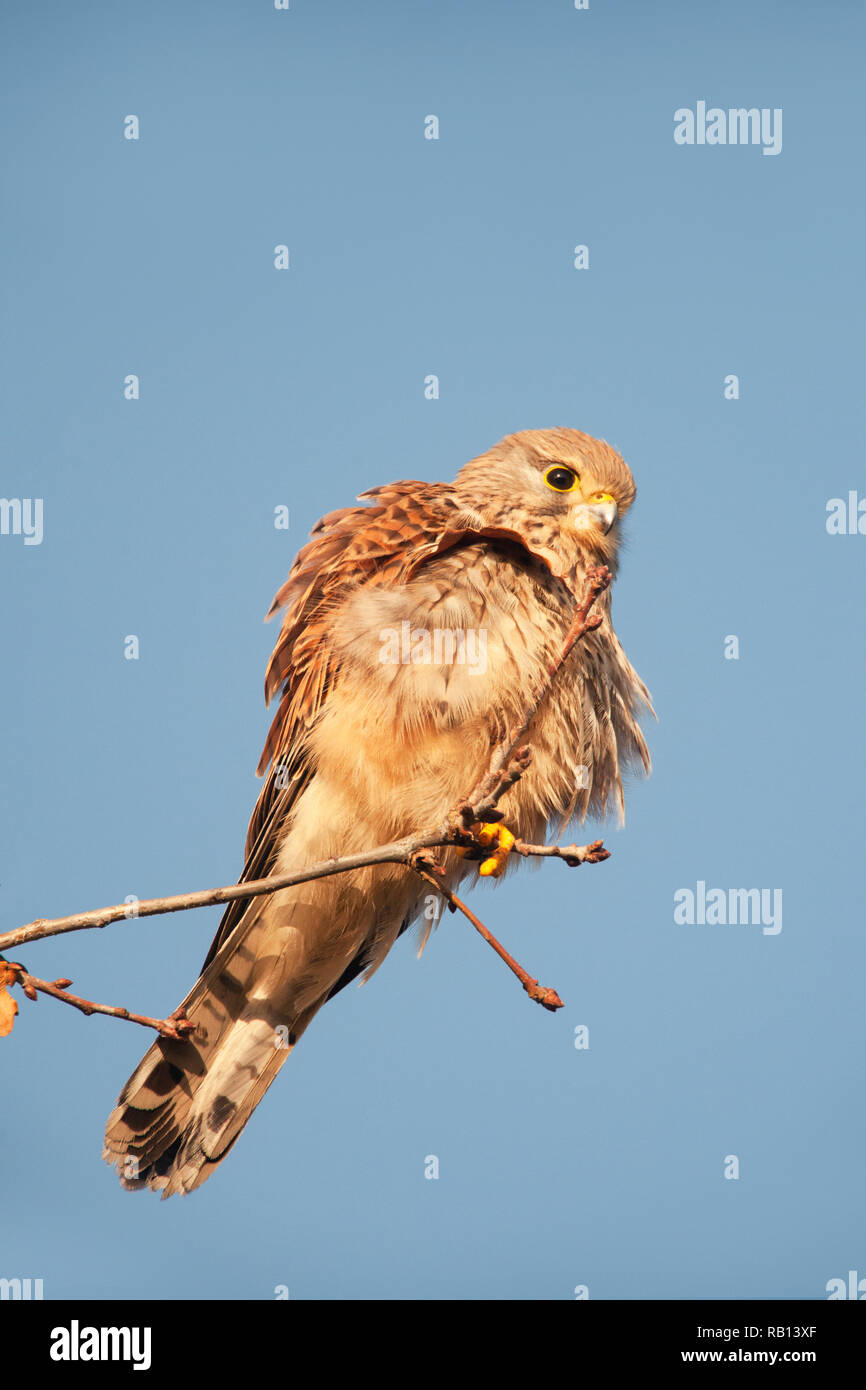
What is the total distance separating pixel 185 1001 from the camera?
141 inches

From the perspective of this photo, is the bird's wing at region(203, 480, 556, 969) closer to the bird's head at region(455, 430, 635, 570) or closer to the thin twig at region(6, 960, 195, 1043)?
the bird's head at region(455, 430, 635, 570)

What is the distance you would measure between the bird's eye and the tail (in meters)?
1.30

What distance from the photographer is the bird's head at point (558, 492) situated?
3670 mm

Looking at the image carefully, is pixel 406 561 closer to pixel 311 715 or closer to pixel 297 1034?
pixel 311 715

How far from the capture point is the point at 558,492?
3758mm

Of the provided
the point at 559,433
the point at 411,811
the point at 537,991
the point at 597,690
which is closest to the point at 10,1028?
the point at 537,991

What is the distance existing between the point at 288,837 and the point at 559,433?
136cm

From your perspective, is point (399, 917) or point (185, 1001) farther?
point (399, 917)

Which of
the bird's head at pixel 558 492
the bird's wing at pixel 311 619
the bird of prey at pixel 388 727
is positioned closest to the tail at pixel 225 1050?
the bird of prey at pixel 388 727

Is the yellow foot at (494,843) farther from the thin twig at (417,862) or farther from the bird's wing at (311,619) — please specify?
the bird's wing at (311,619)

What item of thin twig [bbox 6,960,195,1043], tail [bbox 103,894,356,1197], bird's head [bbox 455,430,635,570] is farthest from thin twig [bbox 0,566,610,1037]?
bird's head [bbox 455,430,635,570]

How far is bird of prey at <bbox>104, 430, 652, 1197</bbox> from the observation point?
3.31 meters

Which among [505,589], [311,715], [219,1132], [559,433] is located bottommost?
[219,1132]

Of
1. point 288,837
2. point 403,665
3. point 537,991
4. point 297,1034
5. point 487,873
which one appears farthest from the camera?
point 297,1034
